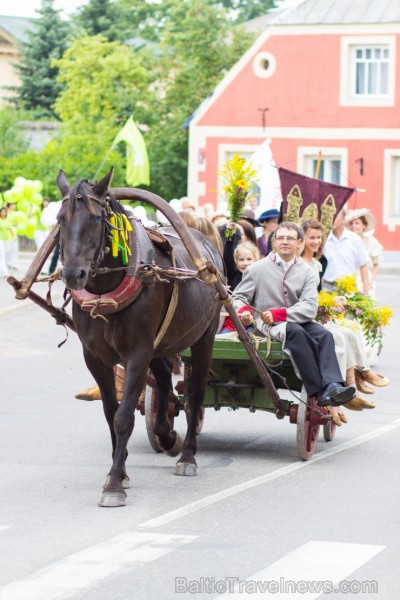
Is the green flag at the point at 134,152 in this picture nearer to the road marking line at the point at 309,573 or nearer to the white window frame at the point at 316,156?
the white window frame at the point at 316,156

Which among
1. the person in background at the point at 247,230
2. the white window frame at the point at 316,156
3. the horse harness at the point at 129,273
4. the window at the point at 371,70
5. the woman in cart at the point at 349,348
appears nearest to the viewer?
the horse harness at the point at 129,273

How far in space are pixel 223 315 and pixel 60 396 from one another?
309 centimetres

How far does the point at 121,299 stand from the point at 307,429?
209cm

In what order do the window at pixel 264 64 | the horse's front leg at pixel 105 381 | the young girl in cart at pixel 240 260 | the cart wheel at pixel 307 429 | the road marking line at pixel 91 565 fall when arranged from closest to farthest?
the road marking line at pixel 91 565 < the horse's front leg at pixel 105 381 < the cart wheel at pixel 307 429 < the young girl in cart at pixel 240 260 < the window at pixel 264 64

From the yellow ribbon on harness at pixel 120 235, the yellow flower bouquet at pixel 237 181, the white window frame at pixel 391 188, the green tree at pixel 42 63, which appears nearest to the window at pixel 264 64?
the white window frame at pixel 391 188

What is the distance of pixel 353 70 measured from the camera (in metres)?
43.1

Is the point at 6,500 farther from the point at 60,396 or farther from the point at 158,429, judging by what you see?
the point at 60,396

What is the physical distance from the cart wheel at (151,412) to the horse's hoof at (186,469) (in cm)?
81

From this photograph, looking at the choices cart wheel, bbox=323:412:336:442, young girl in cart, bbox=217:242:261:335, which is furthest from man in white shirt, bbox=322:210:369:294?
cart wheel, bbox=323:412:336:442

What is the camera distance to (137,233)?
8.63 meters

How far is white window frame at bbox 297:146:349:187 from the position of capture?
43156 millimetres

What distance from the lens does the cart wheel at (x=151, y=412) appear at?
10.0m

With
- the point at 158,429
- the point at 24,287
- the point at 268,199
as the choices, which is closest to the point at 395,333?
the point at 268,199

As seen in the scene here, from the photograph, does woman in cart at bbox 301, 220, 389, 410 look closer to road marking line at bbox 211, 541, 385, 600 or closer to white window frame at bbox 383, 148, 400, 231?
road marking line at bbox 211, 541, 385, 600
